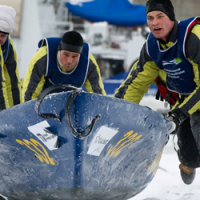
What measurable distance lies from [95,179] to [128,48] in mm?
10803

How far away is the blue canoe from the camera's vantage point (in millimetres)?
1885

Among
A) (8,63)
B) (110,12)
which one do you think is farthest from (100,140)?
(110,12)

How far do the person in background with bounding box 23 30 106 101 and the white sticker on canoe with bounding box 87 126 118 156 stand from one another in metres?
1.41

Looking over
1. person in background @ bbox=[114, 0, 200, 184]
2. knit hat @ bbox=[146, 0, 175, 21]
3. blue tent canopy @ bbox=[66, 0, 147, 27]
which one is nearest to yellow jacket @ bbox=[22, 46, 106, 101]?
person in background @ bbox=[114, 0, 200, 184]

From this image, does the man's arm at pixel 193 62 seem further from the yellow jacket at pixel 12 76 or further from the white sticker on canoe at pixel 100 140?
the yellow jacket at pixel 12 76

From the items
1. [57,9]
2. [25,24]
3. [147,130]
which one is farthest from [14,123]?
[57,9]

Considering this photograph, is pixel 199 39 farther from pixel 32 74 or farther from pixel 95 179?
pixel 32 74

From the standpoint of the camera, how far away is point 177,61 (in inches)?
98.9

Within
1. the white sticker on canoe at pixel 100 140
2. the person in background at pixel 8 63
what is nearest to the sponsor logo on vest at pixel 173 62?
the white sticker on canoe at pixel 100 140

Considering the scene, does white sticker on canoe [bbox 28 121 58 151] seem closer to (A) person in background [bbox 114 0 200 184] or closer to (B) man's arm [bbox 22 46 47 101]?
(A) person in background [bbox 114 0 200 184]

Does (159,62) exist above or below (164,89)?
above

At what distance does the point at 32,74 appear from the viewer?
327 centimetres

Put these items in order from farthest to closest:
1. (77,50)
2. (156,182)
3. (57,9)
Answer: (57,9)
(156,182)
(77,50)

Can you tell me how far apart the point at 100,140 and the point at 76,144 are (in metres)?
0.15
